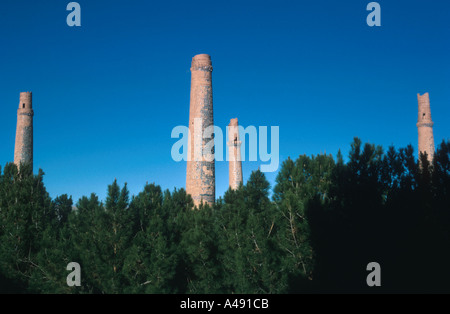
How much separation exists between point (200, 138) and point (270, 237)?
6.16m

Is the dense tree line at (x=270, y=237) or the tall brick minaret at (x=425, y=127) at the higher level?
the tall brick minaret at (x=425, y=127)

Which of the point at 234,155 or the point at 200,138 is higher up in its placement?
the point at 234,155

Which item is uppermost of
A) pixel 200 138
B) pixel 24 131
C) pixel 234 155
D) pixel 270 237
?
pixel 24 131

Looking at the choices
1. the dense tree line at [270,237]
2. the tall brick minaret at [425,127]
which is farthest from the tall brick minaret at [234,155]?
the dense tree line at [270,237]

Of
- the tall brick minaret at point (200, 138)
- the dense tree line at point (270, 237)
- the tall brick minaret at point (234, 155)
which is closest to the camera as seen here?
the dense tree line at point (270, 237)

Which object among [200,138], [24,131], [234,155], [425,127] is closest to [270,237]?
[200,138]

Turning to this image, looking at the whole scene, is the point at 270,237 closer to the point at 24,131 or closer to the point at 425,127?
the point at 24,131

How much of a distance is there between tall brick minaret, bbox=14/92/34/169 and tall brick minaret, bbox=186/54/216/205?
13.2 meters

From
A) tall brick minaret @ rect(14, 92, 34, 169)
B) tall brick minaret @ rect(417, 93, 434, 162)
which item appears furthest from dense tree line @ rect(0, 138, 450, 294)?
tall brick minaret @ rect(417, 93, 434, 162)

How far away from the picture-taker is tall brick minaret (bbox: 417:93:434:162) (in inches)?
1139

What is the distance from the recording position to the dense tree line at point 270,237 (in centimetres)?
1215

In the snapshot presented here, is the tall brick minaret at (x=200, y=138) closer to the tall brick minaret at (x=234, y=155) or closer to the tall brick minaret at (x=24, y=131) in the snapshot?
the tall brick minaret at (x=234, y=155)

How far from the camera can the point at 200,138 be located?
59.0ft

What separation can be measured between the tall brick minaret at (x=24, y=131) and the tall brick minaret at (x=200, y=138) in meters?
13.2
